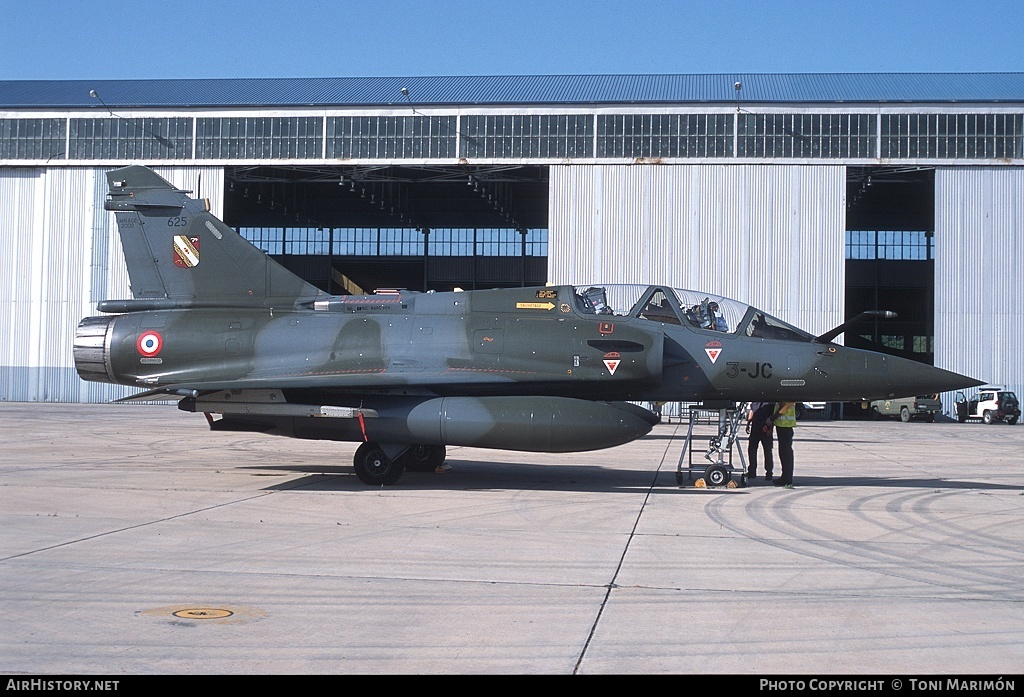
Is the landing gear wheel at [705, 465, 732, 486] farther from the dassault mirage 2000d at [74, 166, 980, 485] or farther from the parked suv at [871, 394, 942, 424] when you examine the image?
the parked suv at [871, 394, 942, 424]

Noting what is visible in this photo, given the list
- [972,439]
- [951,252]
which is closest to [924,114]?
[951,252]

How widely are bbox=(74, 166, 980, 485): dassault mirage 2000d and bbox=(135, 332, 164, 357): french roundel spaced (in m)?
0.02

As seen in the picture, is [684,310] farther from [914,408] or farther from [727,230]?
[914,408]

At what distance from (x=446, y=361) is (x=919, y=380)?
6.18 meters

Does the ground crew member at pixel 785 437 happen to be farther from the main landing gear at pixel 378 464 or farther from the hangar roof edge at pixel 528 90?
the hangar roof edge at pixel 528 90

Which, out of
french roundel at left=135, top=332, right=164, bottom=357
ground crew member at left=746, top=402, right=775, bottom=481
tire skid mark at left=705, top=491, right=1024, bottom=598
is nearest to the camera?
tire skid mark at left=705, top=491, right=1024, bottom=598

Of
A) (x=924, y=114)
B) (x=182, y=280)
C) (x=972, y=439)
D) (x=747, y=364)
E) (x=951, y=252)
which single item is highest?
(x=924, y=114)

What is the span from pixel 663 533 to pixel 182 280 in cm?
864

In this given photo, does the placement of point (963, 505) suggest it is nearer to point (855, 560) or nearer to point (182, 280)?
point (855, 560)

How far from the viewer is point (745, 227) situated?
A: 3641cm

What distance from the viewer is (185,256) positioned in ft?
45.2

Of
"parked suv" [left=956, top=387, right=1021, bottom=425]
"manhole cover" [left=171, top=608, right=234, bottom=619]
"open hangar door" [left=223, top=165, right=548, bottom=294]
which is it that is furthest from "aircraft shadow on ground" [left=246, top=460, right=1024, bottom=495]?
"open hangar door" [left=223, top=165, right=548, bottom=294]

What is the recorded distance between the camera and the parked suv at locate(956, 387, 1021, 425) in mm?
36906

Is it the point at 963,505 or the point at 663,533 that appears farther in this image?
the point at 963,505
